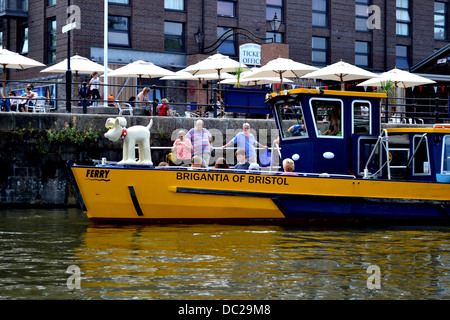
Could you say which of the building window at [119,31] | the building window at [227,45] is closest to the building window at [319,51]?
the building window at [227,45]

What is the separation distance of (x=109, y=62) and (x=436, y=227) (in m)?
19.4

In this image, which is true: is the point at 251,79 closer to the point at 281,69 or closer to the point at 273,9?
the point at 281,69

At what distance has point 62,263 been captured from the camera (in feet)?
31.8

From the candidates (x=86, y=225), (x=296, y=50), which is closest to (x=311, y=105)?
(x=86, y=225)

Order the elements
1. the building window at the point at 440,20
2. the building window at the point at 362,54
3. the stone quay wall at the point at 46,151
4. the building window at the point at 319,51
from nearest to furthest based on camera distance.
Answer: the stone quay wall at the point at 46,151 → the building window at the point at 319,51 → the building window at the point at 362,54 → the building window at the point at 440,20

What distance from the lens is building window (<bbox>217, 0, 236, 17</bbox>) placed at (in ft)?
Result: 114

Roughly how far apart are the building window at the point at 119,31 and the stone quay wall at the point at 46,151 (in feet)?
44.2

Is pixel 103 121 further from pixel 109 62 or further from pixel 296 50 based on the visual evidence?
pixel 296 50

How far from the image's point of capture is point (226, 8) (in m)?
35.1

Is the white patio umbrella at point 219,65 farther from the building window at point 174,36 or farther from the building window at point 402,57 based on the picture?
the building window at point 402,57

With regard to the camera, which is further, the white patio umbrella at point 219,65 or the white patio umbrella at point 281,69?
the white patio umbrella at point 281,69

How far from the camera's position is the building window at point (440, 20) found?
41.3 metres
